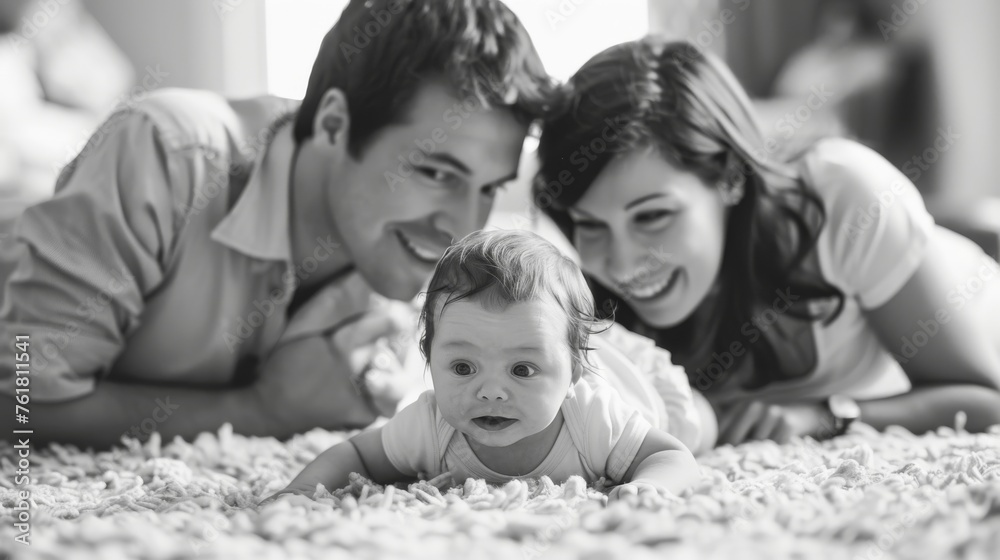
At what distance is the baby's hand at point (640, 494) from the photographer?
0.78 m

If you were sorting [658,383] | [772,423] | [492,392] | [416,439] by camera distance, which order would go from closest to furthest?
[492,392], [416,439], [658,383], [772,423]

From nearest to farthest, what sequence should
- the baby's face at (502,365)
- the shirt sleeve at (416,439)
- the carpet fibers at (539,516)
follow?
the carpet fibers at (539,516) → the baby's face at (502,365) → the shirt sleeve at (416,439)

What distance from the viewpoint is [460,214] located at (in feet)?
4.60

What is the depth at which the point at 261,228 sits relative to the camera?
4.75 feet

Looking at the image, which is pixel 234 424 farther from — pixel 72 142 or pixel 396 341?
pixel 72 142

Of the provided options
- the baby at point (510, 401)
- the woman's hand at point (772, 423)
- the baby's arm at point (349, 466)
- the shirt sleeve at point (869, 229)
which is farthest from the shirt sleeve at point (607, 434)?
the shirt sleeve at point (869, 229)

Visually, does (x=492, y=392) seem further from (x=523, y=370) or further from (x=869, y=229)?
(x=869, y=229)

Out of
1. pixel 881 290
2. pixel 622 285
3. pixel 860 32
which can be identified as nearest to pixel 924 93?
pixel 860 32

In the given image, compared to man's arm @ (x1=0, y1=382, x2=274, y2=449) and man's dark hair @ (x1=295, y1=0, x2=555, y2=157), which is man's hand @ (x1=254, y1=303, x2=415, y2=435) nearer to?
man's arm @ (x1=0, y1=382, x2=274, y2=449)

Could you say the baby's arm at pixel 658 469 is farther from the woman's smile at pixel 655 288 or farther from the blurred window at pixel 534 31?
the blurred window at pixel 534 31

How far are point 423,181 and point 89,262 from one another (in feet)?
1.65

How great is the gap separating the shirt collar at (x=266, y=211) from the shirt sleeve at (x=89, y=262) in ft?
0.33

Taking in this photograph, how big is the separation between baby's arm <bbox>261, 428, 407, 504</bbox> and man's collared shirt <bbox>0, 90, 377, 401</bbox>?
521mm

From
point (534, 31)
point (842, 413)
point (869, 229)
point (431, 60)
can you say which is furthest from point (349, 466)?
point (534, 31)
